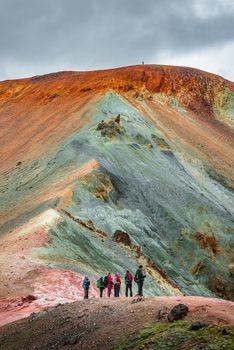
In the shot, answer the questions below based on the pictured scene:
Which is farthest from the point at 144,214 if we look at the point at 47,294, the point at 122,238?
the point at 47,294

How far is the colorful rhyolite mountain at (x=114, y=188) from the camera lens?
27141 millimetres

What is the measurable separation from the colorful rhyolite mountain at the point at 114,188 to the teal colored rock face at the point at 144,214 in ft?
0.31

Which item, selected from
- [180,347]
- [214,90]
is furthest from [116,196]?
[214,90]

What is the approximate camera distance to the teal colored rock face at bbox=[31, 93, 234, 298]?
29484mm

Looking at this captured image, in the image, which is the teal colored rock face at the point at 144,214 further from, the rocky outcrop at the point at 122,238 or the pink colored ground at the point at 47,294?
the pink colored ground at the point at 47,294

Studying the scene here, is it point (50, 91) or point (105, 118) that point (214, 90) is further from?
point (105, 118)

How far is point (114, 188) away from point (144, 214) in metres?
2.55

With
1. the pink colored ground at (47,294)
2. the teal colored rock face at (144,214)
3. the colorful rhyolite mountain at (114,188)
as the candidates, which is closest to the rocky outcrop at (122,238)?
the colorful rhyolite mountain at (114,188)

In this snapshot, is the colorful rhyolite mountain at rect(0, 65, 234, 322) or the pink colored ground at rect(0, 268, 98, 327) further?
the colorful rhyolite mountain at rect(0, 65, 234, 322)

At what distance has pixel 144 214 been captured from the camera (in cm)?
3878

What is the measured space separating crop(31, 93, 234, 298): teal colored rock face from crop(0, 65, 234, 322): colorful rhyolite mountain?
0.31 ft

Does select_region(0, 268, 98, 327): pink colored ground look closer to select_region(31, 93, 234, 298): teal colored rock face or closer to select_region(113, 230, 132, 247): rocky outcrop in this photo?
select_region(31, 93, 234, 298): teal colored rock face

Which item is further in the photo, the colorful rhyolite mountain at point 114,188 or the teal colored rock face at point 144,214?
the teal colored rock face at point 144,214

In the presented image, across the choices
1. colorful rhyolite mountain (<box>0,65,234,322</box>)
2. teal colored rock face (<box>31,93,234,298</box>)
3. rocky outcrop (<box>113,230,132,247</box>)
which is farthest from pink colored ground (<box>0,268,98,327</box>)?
rocky outcrop (<box>113,230,132,247</box>)
